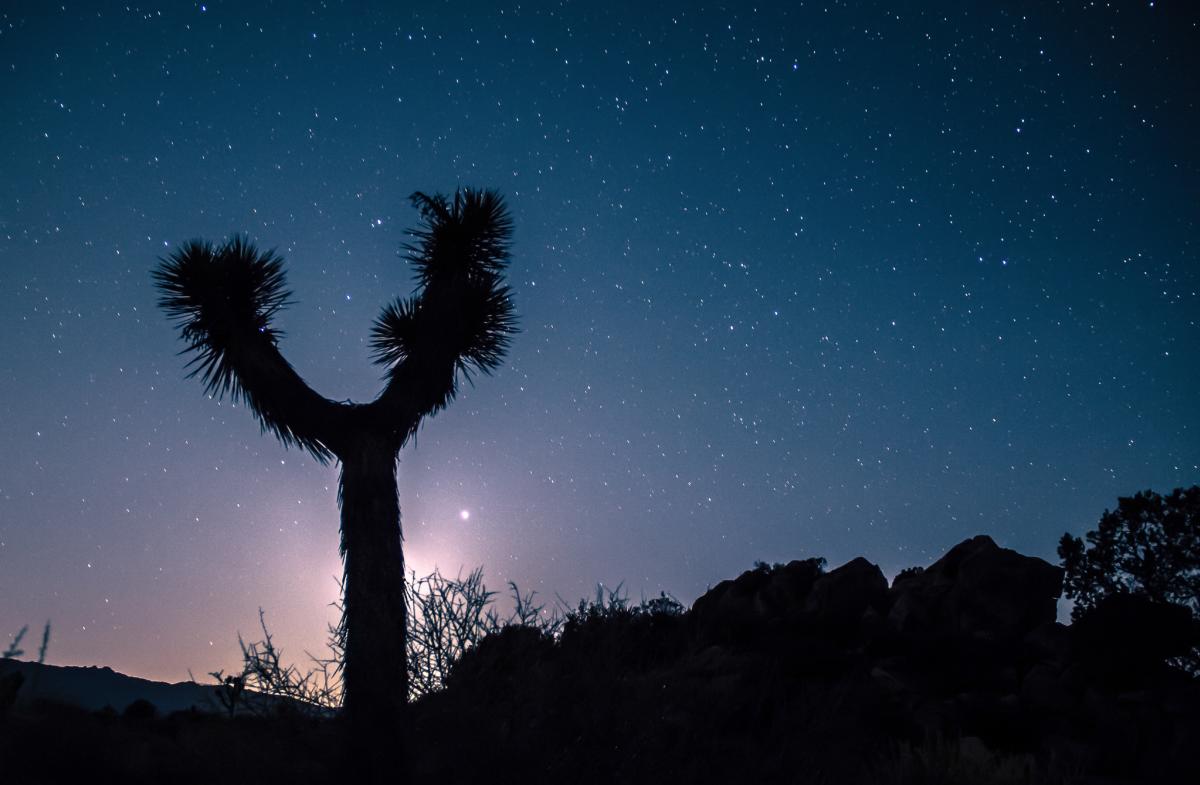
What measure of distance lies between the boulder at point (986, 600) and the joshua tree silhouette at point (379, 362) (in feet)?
32.8

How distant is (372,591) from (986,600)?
39.9ft

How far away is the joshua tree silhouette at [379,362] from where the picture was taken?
8.45 metres

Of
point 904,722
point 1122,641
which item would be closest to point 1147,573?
point 1122,641

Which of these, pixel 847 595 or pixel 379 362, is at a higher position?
pixel 379 362

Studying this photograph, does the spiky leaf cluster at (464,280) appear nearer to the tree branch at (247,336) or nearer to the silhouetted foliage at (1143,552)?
the tree branch at (247,336)

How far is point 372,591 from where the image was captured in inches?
336

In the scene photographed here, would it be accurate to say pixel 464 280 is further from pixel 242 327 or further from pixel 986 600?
pixel 986 600

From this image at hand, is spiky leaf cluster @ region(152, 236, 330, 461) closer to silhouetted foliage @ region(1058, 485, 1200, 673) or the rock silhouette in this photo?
the rock silhouette

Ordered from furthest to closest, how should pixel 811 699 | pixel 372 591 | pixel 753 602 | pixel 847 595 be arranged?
1. pixel 753 602
2. pixel 847 595
3. pixel 811 699
4. pixel 372 591

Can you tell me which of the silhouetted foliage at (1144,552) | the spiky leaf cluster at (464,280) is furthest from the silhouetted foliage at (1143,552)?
the spiky leaf cluster at (464,280)

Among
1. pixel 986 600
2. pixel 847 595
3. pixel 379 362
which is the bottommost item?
pixel 986 600

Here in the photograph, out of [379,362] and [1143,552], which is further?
[1143,552]

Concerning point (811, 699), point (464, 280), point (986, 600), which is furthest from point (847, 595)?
point (464, 280)

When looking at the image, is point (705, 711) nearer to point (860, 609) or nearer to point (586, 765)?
point (586, 765)
